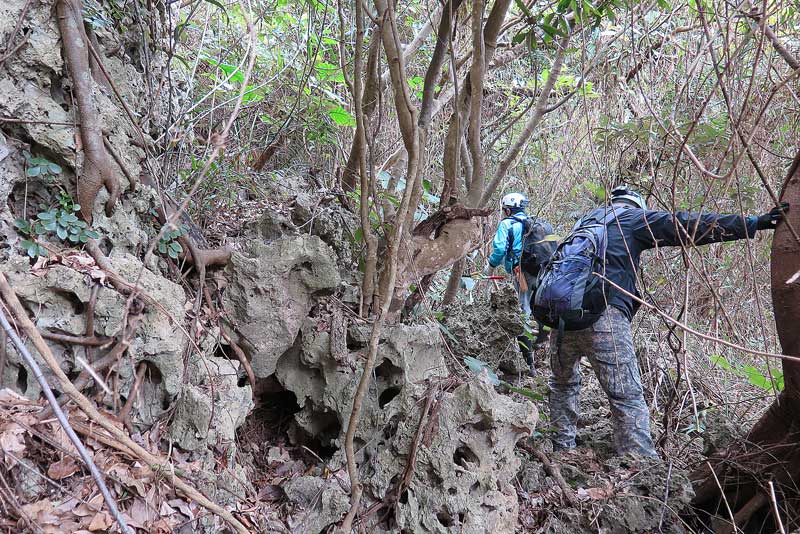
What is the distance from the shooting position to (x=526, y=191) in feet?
28.9

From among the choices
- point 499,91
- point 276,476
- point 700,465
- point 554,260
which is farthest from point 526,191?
point 276,476

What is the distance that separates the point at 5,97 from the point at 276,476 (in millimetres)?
2424

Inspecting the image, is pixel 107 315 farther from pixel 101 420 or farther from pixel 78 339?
pixel 101 420

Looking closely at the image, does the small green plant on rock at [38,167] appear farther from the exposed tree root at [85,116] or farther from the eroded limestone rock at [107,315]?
the eroded limestone rock at [107,315]

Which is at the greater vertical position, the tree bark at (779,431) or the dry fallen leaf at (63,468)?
the tree bark at (779,431)

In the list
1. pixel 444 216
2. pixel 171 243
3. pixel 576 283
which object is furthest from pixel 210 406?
pixel 576 283

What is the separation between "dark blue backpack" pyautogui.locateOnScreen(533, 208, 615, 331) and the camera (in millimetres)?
3805

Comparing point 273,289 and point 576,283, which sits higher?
point 576,283

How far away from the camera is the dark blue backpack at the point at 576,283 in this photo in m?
3.80

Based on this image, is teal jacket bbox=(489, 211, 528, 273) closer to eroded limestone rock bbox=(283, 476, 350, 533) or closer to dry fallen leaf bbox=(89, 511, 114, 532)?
eroded limestone rock bbox=(283, 476, 350, 533)

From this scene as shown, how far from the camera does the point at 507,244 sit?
20.0ft

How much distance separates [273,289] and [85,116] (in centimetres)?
131

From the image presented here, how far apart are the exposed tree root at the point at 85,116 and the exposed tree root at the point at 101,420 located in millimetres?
688

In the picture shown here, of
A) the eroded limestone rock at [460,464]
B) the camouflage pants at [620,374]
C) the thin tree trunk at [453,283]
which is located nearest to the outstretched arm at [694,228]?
the camouflage pants at [620,374]
